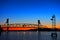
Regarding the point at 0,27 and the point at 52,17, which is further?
the point at 0,27

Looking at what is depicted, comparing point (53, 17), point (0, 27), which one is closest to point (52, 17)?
Result: point (53, 17)

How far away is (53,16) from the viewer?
5238cm

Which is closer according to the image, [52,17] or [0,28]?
[52,17]

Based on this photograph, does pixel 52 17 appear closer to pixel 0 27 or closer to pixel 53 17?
pixel 53 17

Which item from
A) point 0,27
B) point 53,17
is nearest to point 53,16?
point 53,17

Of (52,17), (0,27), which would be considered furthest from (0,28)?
(52,17)

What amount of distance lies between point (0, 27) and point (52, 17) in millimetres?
54536

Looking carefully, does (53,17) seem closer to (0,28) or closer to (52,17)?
(52,17)

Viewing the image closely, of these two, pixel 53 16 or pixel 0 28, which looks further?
pixel 0 28

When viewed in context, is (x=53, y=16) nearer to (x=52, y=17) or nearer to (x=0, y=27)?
(x=52, y=17)

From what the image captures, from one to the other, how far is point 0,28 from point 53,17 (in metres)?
55.1

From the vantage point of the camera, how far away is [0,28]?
336 ft

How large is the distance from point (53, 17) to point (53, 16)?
0.31 meters

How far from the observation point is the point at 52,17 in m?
52.4
